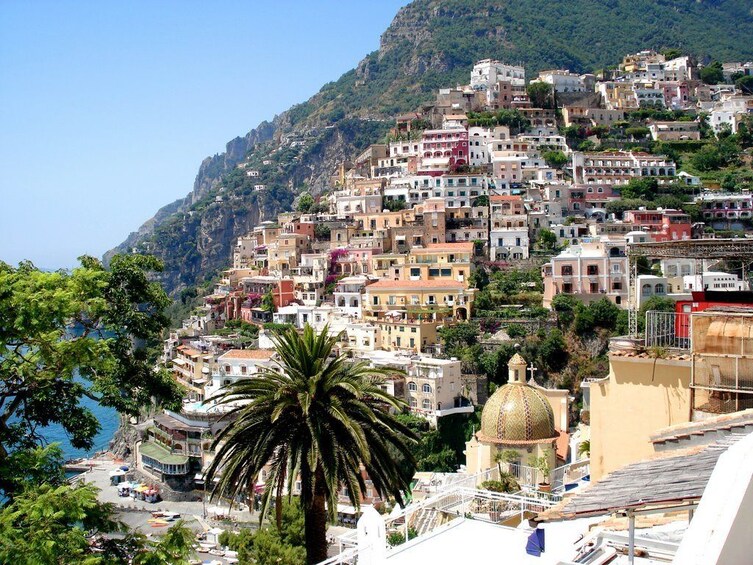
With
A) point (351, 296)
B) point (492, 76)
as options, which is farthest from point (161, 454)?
point (492, 76)

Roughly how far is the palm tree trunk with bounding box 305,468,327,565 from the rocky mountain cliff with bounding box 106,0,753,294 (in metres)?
133

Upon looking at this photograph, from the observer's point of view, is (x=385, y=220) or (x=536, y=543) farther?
(x=385, y=220)

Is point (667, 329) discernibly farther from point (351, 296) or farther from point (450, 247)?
point (450, 247)

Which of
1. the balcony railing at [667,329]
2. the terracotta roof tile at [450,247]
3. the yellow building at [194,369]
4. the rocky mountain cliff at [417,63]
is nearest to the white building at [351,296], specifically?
the terracotta roof tile at [450,247]

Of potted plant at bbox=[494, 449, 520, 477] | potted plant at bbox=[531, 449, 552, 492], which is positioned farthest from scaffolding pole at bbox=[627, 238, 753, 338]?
potted plant at bbox=[494, 449, 520, 477]

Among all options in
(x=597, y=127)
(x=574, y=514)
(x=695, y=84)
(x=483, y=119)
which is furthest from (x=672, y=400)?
(x=695, y=84)

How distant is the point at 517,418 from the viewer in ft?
107

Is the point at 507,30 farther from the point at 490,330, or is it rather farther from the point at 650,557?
the point at 650,557

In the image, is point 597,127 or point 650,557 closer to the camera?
point 650,557

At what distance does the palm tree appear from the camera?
14.4 m

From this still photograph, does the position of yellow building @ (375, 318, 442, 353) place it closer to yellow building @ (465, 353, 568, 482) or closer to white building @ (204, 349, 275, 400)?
white building @ (204, 349, 275, 400)

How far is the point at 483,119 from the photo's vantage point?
9756 centimetres

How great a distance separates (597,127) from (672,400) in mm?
94549

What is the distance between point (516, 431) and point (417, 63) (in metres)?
149
